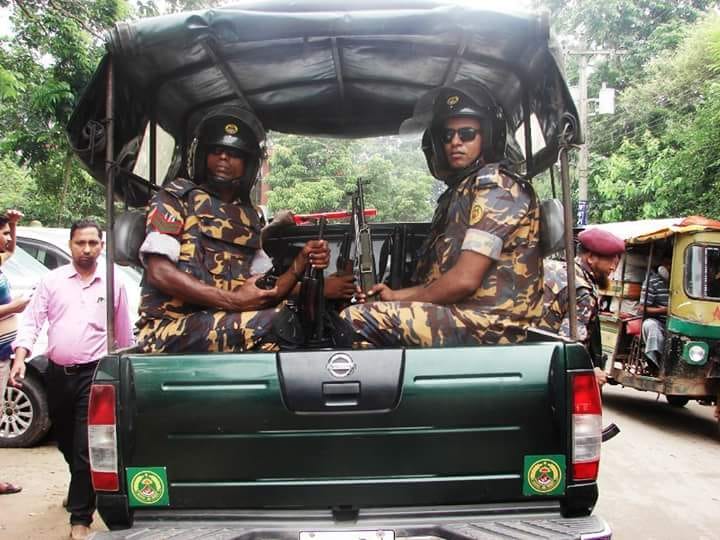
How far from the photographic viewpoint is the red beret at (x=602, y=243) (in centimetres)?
470

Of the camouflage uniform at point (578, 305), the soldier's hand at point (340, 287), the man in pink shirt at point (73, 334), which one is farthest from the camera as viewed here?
the camouflage uniform at point (578, 305)

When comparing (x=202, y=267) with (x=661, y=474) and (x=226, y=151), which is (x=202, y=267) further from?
(x=661, y=474)

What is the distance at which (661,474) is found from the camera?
5750mm

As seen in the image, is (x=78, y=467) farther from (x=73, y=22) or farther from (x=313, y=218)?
(x=73, y=22)

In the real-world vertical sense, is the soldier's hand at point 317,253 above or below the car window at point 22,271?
above

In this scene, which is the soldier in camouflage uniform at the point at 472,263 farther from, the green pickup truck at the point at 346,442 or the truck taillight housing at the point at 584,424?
the truck taillight housing at the point at 584,424

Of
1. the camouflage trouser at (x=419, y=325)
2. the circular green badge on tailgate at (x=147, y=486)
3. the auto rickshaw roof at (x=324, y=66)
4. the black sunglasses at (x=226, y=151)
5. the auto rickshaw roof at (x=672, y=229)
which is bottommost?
the circular green badge on tailgate at (x=147, y=486)

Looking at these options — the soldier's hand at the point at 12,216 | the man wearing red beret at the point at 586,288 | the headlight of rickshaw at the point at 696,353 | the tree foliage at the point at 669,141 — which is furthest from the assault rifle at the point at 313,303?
the tree foliage at the point at 669,141

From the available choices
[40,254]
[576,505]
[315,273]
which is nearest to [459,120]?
[315,273]

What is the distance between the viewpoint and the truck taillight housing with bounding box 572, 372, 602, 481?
2434mm

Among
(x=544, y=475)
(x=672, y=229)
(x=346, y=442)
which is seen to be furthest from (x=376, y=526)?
(x=672, y=229)

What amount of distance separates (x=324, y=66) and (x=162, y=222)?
1.25 meters

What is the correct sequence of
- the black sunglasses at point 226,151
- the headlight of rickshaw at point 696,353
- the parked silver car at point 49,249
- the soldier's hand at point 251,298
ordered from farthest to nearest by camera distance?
the headlight of rickshaw at point 696,353
the parked silver car at point 49,249
the black sunglasses at point 226,151
the soldier's hand at point 251,298

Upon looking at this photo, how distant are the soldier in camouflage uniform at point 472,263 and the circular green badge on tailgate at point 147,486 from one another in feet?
3.24
